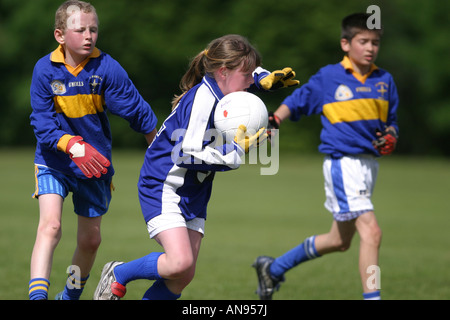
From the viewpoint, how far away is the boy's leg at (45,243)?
14.8 ft

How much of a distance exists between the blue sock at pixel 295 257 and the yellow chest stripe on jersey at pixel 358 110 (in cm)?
116

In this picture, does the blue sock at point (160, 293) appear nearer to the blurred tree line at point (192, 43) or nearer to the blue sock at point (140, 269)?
the blue sock at point (140, 269)

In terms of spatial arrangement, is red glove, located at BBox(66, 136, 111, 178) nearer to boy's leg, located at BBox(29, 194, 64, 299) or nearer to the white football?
boy's leg, located at BBox(29, 194, 64, 299)

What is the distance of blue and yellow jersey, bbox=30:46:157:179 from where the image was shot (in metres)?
4.74

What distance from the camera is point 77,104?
4805 mm

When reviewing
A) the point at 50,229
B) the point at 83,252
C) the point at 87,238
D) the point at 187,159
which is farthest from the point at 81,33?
the point at 83,252

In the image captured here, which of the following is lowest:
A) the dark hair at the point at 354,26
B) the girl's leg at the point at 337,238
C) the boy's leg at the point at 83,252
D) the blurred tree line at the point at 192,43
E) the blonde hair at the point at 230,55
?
the boy's leg at the point at 83,252

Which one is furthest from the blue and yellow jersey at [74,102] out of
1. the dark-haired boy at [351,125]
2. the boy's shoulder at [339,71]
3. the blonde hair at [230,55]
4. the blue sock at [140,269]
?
the boy's shoulder at [339,71]

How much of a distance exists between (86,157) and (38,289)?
949mm

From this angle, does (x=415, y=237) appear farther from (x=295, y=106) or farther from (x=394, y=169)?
(x=394, y=169)

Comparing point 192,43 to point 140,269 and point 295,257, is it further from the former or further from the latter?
point 140,269

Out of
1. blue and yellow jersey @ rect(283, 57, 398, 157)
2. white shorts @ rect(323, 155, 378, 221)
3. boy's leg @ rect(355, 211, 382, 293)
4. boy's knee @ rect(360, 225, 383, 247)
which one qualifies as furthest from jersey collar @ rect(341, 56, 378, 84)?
boy's knee @ rect(360, 225, 383, 247)
